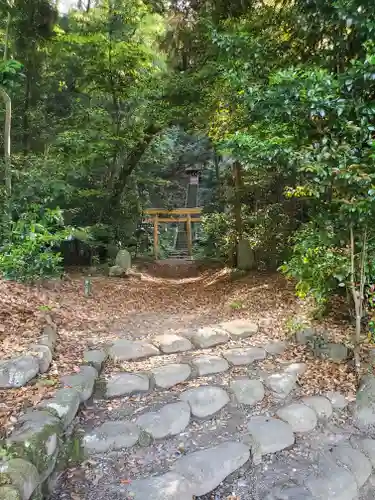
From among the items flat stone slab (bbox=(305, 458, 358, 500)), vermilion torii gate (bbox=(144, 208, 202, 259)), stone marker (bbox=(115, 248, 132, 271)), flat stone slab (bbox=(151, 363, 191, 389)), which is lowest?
flat stone slab (bbox=(305, 458, 358, 500))

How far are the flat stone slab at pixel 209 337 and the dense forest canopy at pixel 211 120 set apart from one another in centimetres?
77

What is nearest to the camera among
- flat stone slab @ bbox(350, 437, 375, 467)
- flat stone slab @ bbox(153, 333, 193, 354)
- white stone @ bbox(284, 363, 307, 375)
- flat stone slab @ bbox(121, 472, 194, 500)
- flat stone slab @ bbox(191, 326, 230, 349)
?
flat stone slab @ bbox(121, 472, 194, 500)

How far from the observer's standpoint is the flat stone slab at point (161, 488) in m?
1.93

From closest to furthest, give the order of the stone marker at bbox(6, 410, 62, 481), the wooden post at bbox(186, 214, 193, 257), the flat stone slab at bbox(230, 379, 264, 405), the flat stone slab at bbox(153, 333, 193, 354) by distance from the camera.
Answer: the stone marker at bbox(6, 410, 62, 481), the flat stone slab at bbox(230, 379, 264, 405), the flat stone slab at bbox(153, 333, 193, 354), the wooden post at bbox(186, 214, 193, 257)

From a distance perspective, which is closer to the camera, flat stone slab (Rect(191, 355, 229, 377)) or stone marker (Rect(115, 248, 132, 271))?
flat stone slab (Rect(191, 355, 229, 377))

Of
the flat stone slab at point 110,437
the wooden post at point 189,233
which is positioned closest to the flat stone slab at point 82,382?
the flat stone slab at point 110,437

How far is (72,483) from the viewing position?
2.01m

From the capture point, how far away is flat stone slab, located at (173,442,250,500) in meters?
2.07

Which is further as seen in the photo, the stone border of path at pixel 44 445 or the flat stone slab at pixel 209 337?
the flat stone slab at pixel 209 337

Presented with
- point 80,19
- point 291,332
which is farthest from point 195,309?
point 80,19

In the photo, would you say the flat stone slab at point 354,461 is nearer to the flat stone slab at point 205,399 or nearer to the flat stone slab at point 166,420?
the flat stone slab at point 205,399

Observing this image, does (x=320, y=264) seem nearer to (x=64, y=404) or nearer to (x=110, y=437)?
(x=110, y=437)

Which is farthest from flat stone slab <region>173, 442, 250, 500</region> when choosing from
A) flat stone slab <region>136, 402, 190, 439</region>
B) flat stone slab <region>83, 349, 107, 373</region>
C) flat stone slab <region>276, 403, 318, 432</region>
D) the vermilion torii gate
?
the vermilion torii gate

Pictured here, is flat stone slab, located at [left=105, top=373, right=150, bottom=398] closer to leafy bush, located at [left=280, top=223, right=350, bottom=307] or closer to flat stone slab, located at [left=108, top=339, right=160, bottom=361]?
flat stone slab, located at [left=108, top=339, right=160, bottom=361]
